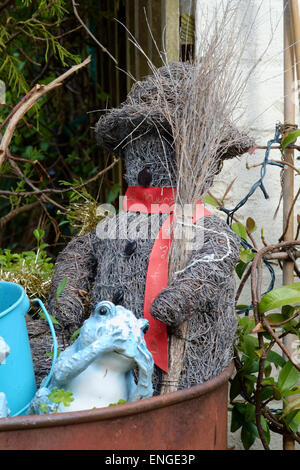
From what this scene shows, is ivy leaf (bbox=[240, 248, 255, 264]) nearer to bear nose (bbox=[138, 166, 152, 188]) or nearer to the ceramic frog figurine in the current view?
bear nose (bbox=[138, 166, 152, 188])

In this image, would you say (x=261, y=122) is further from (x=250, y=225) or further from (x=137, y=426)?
(x=137, y=426)

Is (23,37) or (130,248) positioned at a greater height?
(23,37)

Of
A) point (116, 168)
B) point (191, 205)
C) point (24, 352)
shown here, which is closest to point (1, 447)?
point (24, 352)

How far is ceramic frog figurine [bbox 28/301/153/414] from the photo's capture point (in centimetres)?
101

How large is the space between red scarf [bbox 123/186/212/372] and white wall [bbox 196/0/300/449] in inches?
17.6

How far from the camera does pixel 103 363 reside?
3.42ft

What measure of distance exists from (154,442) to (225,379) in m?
0.21

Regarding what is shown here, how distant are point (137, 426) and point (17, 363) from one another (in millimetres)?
239

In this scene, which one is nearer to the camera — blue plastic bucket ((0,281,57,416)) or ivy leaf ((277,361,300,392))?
blue plastic bucket ((0,281,57,416))

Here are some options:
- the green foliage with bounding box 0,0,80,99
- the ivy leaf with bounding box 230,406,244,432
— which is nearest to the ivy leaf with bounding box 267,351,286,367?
the ivy leaf with bounding box 230,406,244,432

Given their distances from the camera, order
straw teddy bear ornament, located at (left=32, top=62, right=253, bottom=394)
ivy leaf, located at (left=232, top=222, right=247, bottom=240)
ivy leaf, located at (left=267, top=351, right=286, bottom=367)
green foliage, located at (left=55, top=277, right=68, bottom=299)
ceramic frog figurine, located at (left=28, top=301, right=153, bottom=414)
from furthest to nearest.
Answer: ivy leaf, located at (left=232, top=222, right=247, bottom=240), ivy leaf, located at (left=267, top=351, right=286, bottom=367), green foliage, located at (left=55, top=277, right=68, bottom=299), straw teddy bear ornament, located at (left=32, top=62, right=253, bottom=394), ceramic frog figurine, located at (left=28, top=301, right=153, bottom=414)

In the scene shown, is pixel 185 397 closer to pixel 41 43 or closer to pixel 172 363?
pixel 172 363

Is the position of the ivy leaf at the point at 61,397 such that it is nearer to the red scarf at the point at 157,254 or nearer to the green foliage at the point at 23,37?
the red scarf at the point at 157,254

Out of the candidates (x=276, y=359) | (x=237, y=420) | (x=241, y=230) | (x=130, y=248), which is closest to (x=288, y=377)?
(x=276, y=359)
